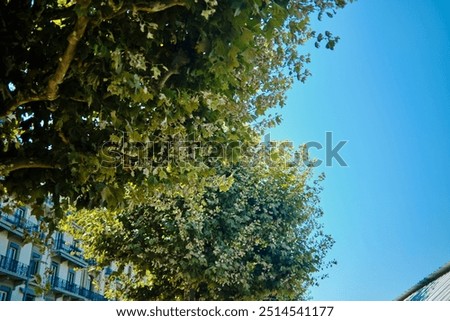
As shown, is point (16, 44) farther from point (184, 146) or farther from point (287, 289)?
point (287, 289)

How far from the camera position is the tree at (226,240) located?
512 inches

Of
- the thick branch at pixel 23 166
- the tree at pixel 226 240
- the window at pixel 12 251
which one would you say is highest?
the window at pixel 12 251

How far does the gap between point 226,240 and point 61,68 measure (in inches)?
348

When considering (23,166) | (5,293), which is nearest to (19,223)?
(23,166)

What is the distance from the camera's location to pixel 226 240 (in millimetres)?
13414

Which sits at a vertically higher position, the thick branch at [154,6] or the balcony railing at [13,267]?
the balcony railing at [13,267]

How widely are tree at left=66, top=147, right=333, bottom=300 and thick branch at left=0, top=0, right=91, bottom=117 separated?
6.83 meters

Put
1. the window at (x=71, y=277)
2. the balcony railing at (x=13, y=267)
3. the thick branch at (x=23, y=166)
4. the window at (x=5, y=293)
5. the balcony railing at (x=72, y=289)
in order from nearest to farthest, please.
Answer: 1. the thick branch at (x=23, y=166)
2. the balcony railing at (x=13, y=267)
3. the window at (x=5, y=293)
4. the balcony railing at (x=72, y=289)
5. the window at (x=71, y=277)

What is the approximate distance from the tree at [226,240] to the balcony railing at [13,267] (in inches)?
399

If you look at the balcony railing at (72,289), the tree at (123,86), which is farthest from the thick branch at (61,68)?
the balcony railing at (72,289)

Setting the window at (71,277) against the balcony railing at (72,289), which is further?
the window at (71,277)

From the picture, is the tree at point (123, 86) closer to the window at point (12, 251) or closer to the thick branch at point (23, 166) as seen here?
the thick branch at point (23, 166)

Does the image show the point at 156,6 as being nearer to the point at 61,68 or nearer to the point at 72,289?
the point at 61,68

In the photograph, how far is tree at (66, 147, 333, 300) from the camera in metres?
13.0
